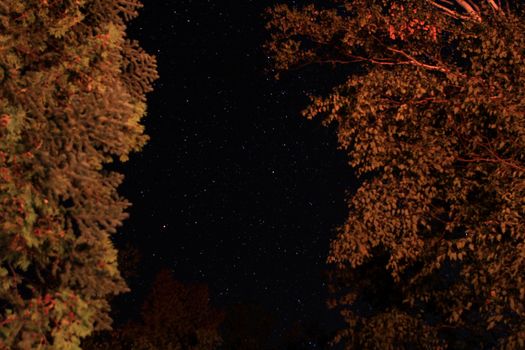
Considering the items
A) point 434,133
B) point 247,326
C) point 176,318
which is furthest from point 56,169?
point 247,326

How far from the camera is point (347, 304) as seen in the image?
20.8 metres

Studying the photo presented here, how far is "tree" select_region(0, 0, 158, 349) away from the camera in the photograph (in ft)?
27.0

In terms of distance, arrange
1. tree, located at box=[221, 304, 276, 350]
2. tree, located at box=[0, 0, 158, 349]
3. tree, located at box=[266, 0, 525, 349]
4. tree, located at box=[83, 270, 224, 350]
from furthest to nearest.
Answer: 1. tree, located at box=[221, 304, 276, 350]
2. tree, located at box=[83, 270, 224, 350]
3. tree, located at box=[266, 0, 525, 349]
4. tree, located at box=[0, 0, 158, 349]

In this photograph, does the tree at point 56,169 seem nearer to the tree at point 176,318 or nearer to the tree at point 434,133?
the tree at point 434,133

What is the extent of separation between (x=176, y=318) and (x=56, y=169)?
40.2m

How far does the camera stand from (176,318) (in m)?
47.4

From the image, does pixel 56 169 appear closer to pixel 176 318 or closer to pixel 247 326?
pixel 176 318

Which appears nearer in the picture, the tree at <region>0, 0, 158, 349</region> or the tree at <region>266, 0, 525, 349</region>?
the tree at <region>0, 0, 158, 349</region>

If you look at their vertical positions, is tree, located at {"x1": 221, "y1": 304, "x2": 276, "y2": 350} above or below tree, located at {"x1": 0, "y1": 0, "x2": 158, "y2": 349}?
below

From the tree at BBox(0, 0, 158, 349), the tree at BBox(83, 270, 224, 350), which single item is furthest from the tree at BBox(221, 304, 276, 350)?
the tree at BBox(0, 0, 158, 349)

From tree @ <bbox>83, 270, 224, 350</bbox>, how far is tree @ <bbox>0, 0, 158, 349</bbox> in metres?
35.4

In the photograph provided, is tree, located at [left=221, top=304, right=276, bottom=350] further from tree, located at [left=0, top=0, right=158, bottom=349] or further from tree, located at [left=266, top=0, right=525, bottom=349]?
tree, located at [left=0, top=0, right=158, bottom=349]

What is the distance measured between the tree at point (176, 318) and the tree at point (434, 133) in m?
30.9

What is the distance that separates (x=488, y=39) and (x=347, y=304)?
9760mm
